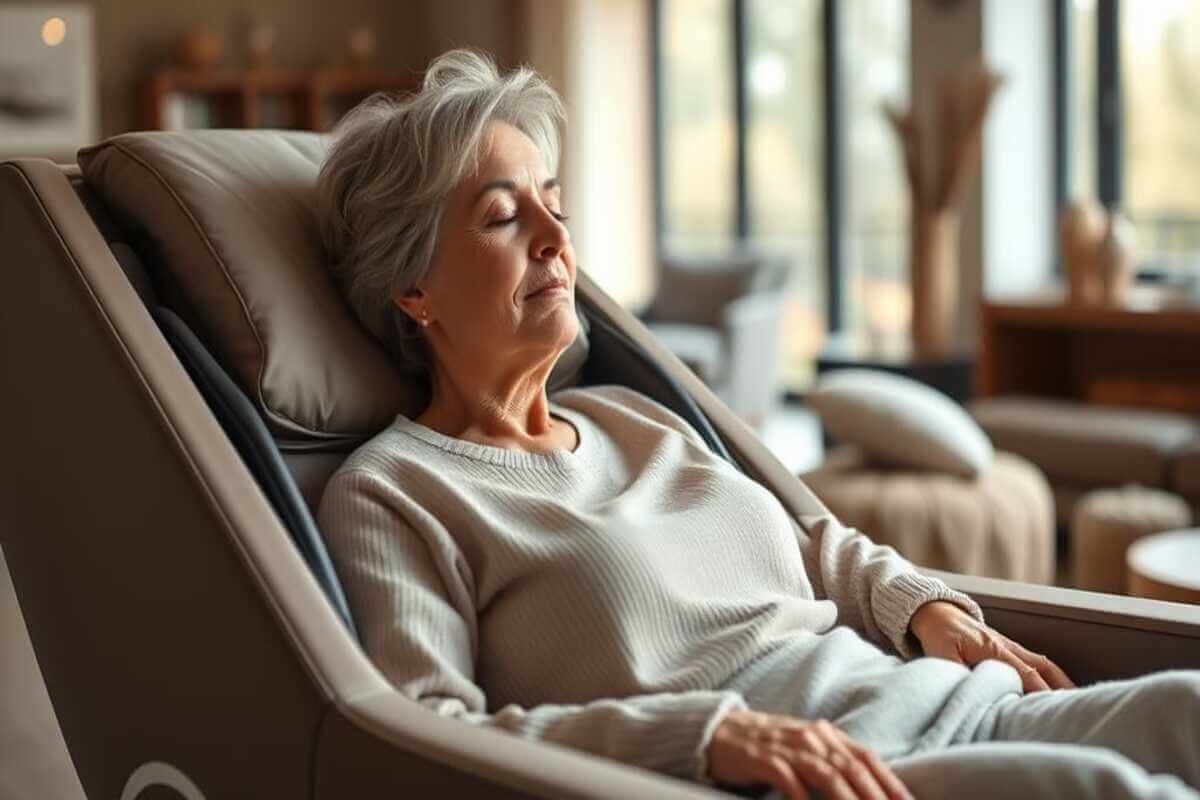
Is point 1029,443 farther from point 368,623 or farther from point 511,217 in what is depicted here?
point 368,623

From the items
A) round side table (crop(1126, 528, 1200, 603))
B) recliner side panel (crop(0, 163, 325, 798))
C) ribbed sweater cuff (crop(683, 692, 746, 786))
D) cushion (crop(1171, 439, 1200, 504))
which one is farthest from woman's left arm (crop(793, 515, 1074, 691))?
cushion (crop(1171, 439, 1200, 504))

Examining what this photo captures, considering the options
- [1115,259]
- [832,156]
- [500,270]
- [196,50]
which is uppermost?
[196,50]

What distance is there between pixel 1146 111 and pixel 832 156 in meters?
1.49

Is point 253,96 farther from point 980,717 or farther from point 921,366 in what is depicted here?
point 980,717

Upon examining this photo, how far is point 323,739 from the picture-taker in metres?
1.31

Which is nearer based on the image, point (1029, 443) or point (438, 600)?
point (438, 600)

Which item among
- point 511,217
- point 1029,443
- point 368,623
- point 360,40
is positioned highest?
point 360,40

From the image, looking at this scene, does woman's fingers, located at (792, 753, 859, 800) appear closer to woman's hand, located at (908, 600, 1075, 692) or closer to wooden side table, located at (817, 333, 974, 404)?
woman's hand, located at (908, 600, 1075, 692)

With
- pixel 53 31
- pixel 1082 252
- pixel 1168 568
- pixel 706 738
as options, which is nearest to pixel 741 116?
pixel 1082 252

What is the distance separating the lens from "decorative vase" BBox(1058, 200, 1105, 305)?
484cm

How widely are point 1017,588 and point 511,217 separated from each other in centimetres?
67

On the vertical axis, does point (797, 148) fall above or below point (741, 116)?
below

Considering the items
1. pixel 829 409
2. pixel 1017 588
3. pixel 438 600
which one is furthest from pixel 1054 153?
pixel 438 600

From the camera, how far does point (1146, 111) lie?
18.5 feet
